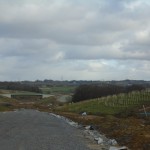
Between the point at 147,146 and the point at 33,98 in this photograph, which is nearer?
the point at 147,146

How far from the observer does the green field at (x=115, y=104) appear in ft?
289

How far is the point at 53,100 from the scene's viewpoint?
158 metres

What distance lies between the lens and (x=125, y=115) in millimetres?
77438

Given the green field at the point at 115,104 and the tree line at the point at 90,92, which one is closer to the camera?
the green field at the point at 115,104

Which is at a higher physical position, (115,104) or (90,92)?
(90,92)

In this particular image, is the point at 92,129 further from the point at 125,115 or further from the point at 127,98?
the point at 127,98

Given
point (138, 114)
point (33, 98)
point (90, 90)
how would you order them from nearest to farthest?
point (138, 114)
point (90, 90)
point (33, 98)

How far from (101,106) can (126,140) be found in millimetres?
58374

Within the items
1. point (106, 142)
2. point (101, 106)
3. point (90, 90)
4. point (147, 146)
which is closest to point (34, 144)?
point (106, 142)

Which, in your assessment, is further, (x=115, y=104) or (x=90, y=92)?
(x=90, y=92)

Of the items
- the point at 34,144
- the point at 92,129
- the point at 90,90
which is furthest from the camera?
the point at 90,90

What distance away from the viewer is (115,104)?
95.2 meters

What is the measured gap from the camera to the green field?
289 ft

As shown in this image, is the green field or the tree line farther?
the tree line
